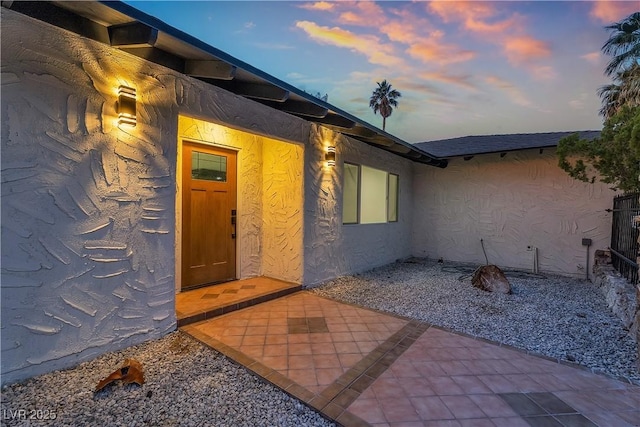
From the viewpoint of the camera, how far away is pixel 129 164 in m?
2.74

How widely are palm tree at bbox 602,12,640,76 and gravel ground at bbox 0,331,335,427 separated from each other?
48.9 feet

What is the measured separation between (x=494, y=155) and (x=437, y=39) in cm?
322

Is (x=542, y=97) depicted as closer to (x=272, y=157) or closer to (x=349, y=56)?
(x=349, y=56)

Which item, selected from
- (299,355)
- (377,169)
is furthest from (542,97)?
(299,355)

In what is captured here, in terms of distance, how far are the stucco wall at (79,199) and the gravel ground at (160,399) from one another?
256 millimetres

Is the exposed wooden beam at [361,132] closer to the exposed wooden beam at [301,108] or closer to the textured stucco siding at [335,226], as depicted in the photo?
the textured stucco siding at [335,226]

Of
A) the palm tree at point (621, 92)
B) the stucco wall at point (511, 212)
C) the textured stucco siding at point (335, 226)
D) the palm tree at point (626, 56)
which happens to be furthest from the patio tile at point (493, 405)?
the palm tree at point (626, 56)

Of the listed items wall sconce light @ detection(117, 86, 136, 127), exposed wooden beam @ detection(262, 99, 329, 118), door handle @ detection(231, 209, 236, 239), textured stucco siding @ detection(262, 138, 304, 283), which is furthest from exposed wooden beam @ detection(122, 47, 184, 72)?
door handle @ detection(231, 209, 236, 239)

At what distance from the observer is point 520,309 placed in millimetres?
4145

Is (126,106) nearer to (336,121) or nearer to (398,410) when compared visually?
(336,121)

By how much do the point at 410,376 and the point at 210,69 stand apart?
3506mm

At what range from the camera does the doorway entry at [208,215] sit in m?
4.33

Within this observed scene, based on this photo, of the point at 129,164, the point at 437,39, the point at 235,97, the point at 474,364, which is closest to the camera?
the point at 474,364

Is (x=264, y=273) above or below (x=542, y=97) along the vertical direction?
below
